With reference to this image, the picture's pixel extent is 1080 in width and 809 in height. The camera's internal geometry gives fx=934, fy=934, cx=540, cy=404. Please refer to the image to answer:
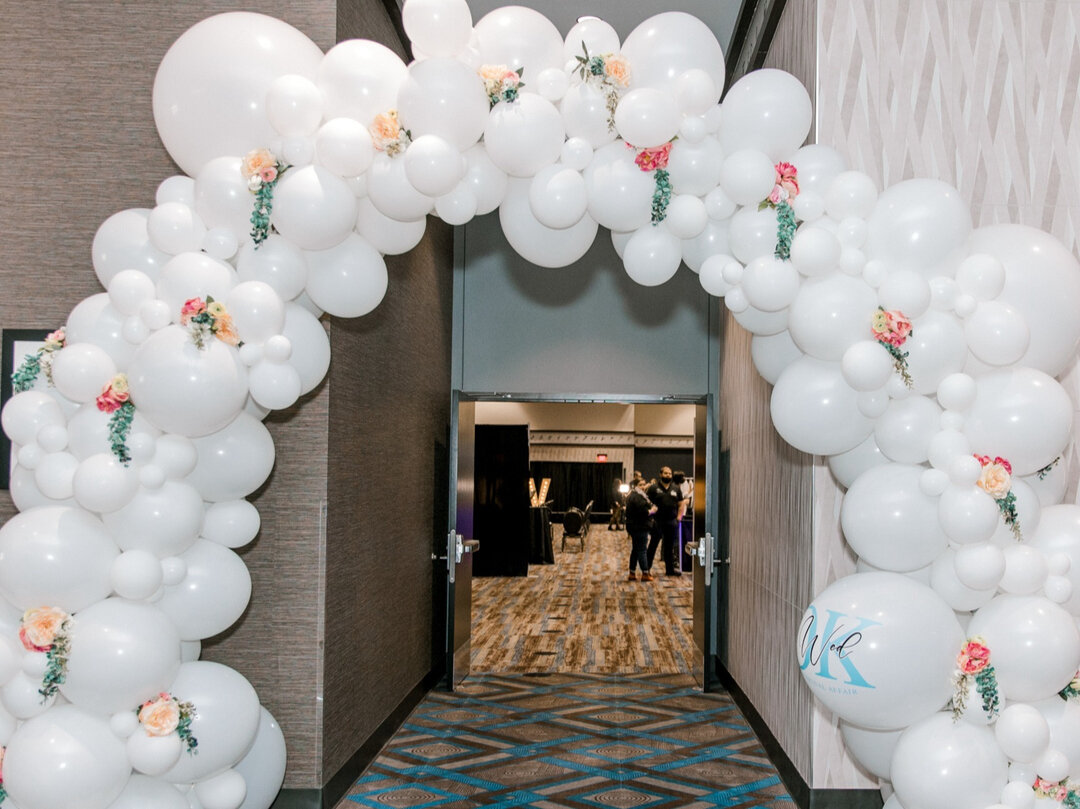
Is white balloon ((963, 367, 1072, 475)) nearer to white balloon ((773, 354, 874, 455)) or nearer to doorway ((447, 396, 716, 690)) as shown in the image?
white balloon ((773, 354, 874, 455))

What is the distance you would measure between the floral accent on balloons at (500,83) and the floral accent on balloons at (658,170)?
1.16ft

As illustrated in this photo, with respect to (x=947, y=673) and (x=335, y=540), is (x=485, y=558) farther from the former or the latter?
(x=947, y=673)

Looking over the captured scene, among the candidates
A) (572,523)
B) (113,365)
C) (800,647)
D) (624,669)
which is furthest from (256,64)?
(572,523)

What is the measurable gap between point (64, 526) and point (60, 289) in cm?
157

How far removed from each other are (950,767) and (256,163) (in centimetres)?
239

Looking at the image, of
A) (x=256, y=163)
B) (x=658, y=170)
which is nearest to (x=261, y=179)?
(x=256, y=163)

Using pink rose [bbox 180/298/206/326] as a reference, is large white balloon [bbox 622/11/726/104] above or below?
above

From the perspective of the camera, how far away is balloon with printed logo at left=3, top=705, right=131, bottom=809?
7.41ft

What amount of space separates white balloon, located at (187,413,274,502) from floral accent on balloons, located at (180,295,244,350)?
1.06 feet

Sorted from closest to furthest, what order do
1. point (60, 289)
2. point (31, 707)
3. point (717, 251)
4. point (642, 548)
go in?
point (31, 707)
point (717, 251)
point (60, 289)
point (642, 548)

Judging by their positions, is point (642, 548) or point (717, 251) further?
point (642, 548)

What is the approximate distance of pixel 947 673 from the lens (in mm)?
2379

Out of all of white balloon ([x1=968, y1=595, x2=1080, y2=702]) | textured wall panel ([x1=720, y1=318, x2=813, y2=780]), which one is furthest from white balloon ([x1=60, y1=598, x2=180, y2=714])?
textured wall panel ([x1=720, y1=318, x2=813, y2=780])

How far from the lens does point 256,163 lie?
2566mm
